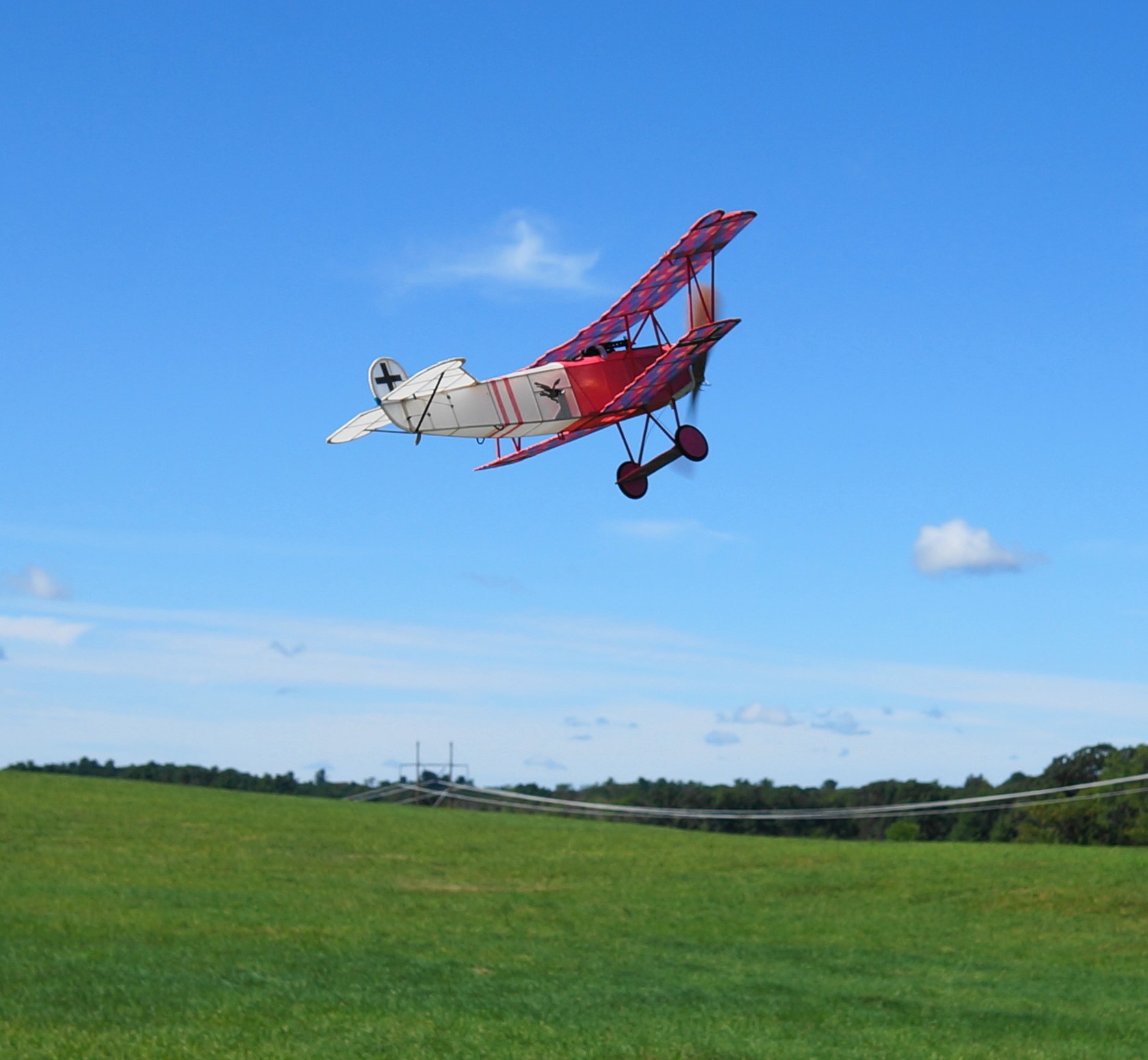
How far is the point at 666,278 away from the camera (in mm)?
7898

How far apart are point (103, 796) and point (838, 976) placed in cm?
3278

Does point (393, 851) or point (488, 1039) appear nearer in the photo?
point (488, 1039)

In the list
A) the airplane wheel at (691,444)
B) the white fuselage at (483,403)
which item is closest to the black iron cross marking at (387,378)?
the white fuselage at (483,403)

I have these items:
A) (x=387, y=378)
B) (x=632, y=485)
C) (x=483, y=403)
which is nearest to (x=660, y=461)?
(x=632, y=485)

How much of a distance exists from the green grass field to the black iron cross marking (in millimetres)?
10121

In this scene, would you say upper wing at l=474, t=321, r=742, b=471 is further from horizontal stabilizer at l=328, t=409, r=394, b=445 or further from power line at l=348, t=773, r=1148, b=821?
power line at l=348, t=773, r=1148, b=821

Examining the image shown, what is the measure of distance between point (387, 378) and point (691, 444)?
3800 millimetres

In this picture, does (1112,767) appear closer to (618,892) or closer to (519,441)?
(618,892)

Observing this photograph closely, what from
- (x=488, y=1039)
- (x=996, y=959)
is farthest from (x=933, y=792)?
(x=488, y=1039)

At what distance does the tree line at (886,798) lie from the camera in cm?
5681

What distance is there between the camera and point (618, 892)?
1313 inches

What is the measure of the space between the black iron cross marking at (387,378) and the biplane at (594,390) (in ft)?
3.25

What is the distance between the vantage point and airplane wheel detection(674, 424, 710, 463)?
5.74 meters

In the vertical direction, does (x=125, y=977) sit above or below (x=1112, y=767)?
below
